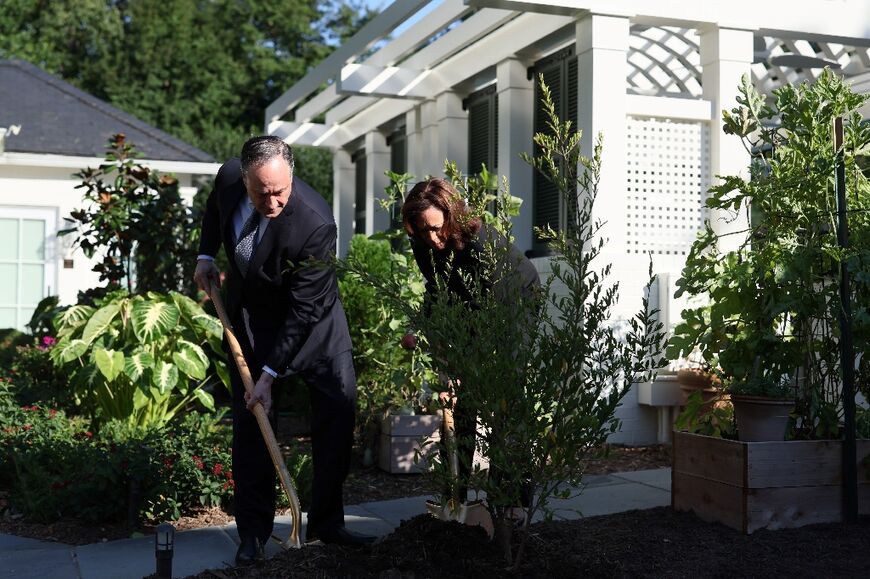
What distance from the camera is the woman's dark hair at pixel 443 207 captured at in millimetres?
4035

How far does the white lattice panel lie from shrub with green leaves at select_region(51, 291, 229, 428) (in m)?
3.08

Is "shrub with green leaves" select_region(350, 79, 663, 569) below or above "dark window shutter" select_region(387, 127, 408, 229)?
below

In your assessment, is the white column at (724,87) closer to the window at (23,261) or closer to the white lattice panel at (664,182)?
the white lattice panel at (664,182)

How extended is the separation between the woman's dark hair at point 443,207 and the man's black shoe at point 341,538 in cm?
122

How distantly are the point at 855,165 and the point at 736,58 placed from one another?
9.42 ft

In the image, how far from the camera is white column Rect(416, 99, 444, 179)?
37.6 feet

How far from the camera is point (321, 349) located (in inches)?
170

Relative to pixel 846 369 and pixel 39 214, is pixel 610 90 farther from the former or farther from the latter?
pixel 39 214

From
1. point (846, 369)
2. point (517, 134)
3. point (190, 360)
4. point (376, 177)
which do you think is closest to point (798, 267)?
point (846, 369)

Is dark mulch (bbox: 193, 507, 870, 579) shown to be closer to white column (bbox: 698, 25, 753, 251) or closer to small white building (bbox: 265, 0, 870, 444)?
small white building (bbox: 265, 0, 870, 444)

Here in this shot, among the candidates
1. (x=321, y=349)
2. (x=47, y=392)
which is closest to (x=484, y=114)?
(x=47, y=392)

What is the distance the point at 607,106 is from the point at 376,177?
6791 millimetres

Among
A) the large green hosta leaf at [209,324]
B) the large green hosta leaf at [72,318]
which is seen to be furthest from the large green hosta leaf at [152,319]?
the large green hosta leaf at [72,318]

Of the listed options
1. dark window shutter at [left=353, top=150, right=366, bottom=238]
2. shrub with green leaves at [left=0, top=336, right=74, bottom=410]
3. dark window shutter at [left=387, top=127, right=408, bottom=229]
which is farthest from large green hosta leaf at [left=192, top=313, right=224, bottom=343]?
A: dark window shutter at [left=353, top=150, right=366, bottom=238]
